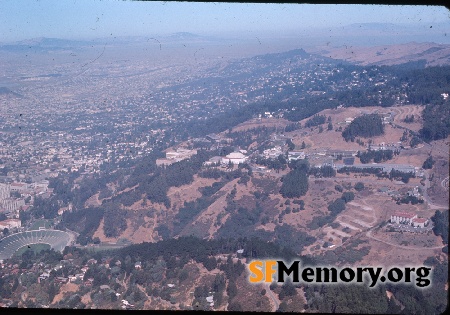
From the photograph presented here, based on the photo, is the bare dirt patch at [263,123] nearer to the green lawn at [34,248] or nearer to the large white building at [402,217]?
the large white building at [402,217]

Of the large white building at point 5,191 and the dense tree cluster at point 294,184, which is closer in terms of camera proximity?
the dense tree cluster at point 294,184

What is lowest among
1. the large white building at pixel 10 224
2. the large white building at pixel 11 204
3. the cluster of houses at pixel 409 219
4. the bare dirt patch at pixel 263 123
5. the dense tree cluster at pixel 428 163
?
the large white building at pixel 10 224

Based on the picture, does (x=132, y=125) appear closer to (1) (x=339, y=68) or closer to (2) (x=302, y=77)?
(2) (x=302, y=77)

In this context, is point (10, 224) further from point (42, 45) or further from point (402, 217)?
point (402, 217)

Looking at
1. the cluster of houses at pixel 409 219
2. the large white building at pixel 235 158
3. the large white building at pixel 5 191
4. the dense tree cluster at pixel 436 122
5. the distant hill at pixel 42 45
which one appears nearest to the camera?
the cluster of houses at pixel 409 219

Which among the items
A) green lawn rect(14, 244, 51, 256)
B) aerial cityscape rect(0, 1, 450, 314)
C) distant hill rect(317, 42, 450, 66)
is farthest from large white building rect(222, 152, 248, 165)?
distant hill rect(317, 42, 450, 66)

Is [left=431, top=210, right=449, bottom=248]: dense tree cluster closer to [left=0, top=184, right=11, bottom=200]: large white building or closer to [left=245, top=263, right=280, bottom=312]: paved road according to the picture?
[left=245, top=263, right=280, bottom=312]: paved road

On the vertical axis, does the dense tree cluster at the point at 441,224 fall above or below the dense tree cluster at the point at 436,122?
below

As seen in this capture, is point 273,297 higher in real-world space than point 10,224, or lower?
higher

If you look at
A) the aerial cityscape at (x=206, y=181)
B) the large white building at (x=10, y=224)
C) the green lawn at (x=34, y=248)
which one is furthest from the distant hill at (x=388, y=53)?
the green lawn at (x=34, y=248)

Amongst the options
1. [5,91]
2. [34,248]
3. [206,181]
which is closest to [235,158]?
[206,181]

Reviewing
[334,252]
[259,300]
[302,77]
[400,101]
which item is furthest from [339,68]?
[259,300]

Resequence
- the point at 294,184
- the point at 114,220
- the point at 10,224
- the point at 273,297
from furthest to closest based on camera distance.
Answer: the point at 294,184
the point at 114,220
the point at 10,224
the point at 273,297
